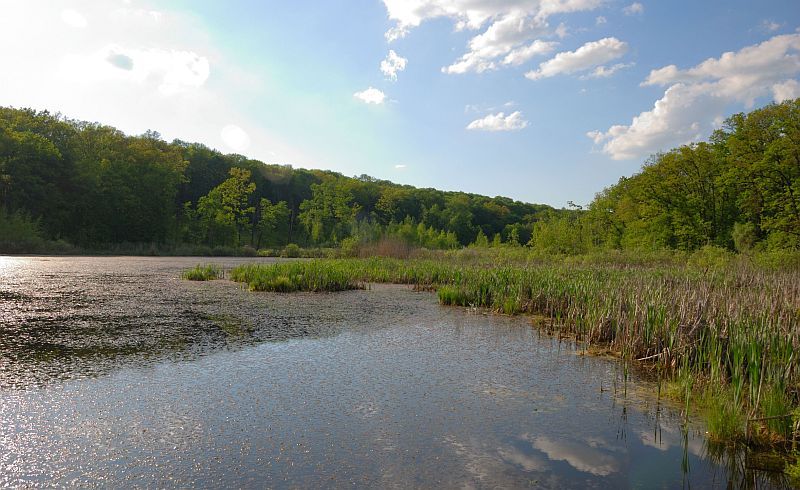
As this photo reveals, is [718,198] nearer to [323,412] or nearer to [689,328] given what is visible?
[689,328]

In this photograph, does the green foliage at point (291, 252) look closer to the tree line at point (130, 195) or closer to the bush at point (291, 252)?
the bush at point (291, 252)

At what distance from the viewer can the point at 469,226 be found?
58.0 metres

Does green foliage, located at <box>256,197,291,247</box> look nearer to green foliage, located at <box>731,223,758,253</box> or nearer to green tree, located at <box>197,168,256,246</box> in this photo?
green tree, located at <box>197,168,256,246</box>

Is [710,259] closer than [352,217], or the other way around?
[710,259]

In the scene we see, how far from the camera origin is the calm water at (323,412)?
98.6 inches

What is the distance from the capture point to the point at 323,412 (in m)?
3.36

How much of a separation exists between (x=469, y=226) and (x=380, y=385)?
2153 inches

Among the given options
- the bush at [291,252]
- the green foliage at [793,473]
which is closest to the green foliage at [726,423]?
the green foliage at [793,473]

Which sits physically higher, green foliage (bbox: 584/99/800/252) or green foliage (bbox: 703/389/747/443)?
green foliage (bbox: 584/99/800/252)

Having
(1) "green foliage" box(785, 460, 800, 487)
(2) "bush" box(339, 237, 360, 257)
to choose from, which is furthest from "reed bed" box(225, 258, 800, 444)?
(2) "bush" box(339, 237, 360, 257)

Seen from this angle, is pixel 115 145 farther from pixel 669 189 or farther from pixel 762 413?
pixel 762 413

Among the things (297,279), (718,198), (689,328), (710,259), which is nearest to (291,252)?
(297,279)

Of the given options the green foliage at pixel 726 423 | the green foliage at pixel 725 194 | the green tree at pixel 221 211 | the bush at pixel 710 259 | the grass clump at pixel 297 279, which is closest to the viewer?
the green foliage at pixel 726 423

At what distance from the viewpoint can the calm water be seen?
98.6 inches
